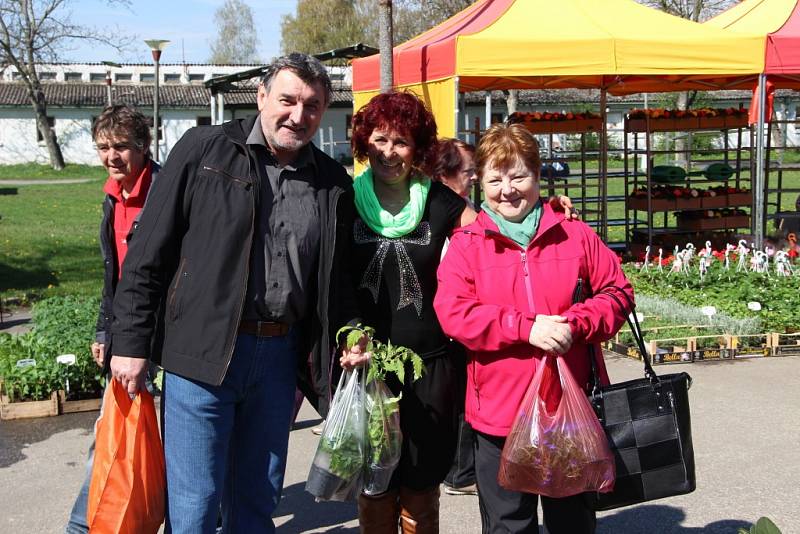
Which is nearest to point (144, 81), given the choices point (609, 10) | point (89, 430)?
point (609, 10)

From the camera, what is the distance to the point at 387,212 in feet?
10.3

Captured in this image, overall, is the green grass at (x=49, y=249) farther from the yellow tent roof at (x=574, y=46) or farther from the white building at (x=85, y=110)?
the white building at (x=85, y=110)

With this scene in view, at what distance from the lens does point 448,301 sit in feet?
9.46

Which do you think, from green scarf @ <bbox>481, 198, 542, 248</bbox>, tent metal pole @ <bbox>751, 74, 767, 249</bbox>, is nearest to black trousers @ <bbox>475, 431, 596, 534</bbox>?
green scarf @ <bbox>481, 198, 542, 248</bbox>

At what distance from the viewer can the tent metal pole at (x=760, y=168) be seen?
10.2 meters

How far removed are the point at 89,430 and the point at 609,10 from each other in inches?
299

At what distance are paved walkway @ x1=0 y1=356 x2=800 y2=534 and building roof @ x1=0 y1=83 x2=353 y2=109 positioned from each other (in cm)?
4602

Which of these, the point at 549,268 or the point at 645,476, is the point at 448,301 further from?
the point at 645,476

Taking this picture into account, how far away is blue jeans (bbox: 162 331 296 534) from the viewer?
9.20 feet

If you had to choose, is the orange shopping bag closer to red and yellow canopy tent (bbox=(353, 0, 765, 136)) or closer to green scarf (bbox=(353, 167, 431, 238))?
green scarf (bbox=(353, 167, 431, 238))

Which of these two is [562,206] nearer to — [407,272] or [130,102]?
[407,272]

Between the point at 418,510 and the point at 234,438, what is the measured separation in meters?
0.72

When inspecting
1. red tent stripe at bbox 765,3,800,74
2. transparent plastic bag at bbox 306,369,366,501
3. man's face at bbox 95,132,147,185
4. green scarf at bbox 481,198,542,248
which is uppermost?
red tent stripe at bbox 765,3,800,74

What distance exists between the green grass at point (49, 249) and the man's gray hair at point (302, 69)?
770 centimetres
